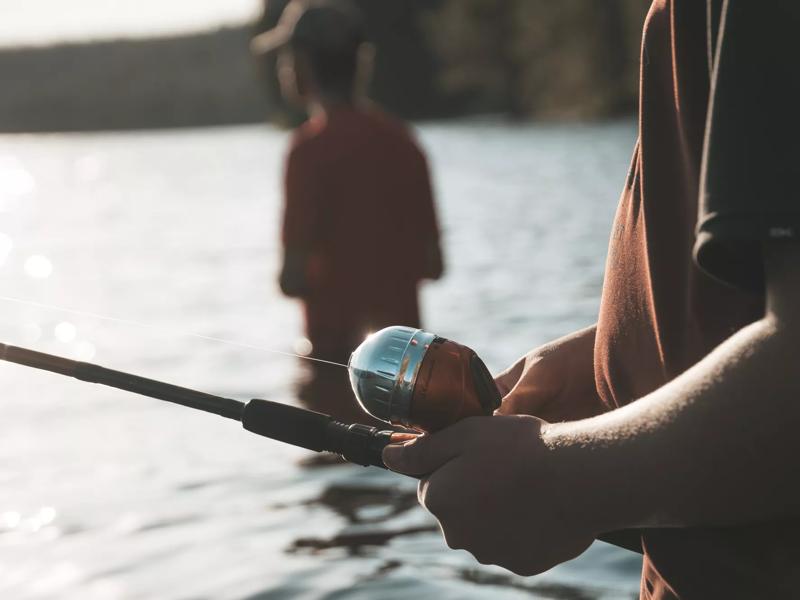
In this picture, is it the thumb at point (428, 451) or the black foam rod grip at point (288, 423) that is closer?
the thumb at point (428, 451)

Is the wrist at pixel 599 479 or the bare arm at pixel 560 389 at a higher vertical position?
the wrist at pixel 599 479

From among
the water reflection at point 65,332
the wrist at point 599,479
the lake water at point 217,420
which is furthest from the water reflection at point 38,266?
the wrist at point 599,479

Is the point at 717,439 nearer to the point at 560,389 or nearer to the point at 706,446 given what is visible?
the point at 706,446

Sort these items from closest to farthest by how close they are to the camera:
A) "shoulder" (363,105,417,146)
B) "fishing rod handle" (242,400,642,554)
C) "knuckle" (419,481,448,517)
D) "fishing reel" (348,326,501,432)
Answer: "knuckle" (419,481,448,517)
"fishing reel" (348,326,501,432)
"fishing rod handle" (242,400,642,554)
"shoulder" (363,105,417,146)

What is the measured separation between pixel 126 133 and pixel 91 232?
79539mm

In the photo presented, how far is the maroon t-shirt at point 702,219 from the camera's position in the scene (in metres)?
1.22

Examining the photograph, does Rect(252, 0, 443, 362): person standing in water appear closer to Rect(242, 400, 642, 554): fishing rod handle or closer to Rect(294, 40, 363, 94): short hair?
Rect(294, 40, 363, 94): short hair

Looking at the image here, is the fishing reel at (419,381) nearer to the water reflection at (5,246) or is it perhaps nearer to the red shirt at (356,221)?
the red shirt at (356,221)

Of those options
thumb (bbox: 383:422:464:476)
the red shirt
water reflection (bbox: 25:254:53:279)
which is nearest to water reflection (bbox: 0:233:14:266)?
water reflection (bbox: 25:254:53:279)

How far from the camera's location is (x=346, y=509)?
5.82m

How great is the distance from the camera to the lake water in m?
4.89

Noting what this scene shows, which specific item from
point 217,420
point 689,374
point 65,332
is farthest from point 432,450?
point 65,332

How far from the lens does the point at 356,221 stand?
562 cm

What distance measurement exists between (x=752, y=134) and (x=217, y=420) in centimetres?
690
